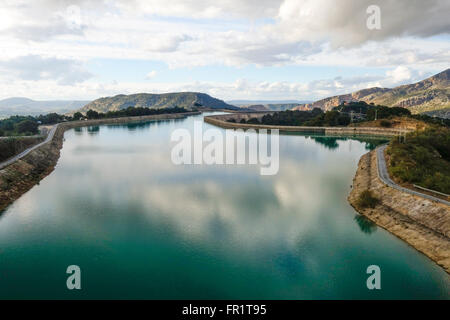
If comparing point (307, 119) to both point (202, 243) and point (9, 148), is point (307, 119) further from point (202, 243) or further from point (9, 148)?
point (202, 243)

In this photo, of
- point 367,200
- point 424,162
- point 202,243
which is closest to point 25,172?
point 202,243

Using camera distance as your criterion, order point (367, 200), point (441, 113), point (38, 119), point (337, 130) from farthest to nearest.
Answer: point (441, 113)
point (38, 119)
point (337, 130)
point (367, 200)

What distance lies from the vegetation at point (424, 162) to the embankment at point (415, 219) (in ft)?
9.99

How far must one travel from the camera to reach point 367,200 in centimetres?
2955

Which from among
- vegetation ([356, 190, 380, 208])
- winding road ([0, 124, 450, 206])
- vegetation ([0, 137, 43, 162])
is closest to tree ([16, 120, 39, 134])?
vegetation ([0, 137, 43, 162])

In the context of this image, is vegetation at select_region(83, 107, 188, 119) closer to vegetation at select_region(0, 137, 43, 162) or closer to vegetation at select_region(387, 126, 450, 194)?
vegetation at select_region(0, 137, 43, 162)

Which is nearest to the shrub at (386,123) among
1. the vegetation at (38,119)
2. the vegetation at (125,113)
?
the vegetation at (38,119)

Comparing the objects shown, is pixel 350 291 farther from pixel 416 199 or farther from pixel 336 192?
pixel 336 192

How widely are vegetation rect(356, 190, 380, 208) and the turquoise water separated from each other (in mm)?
1638

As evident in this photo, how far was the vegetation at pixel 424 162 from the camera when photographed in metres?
29.7

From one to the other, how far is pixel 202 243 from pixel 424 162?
34.2 m

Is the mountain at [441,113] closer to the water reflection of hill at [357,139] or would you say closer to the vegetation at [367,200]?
the water reflection of hill at [357,139]

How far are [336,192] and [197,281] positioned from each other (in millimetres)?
23017

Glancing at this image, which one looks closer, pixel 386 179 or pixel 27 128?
pixel 386 179
